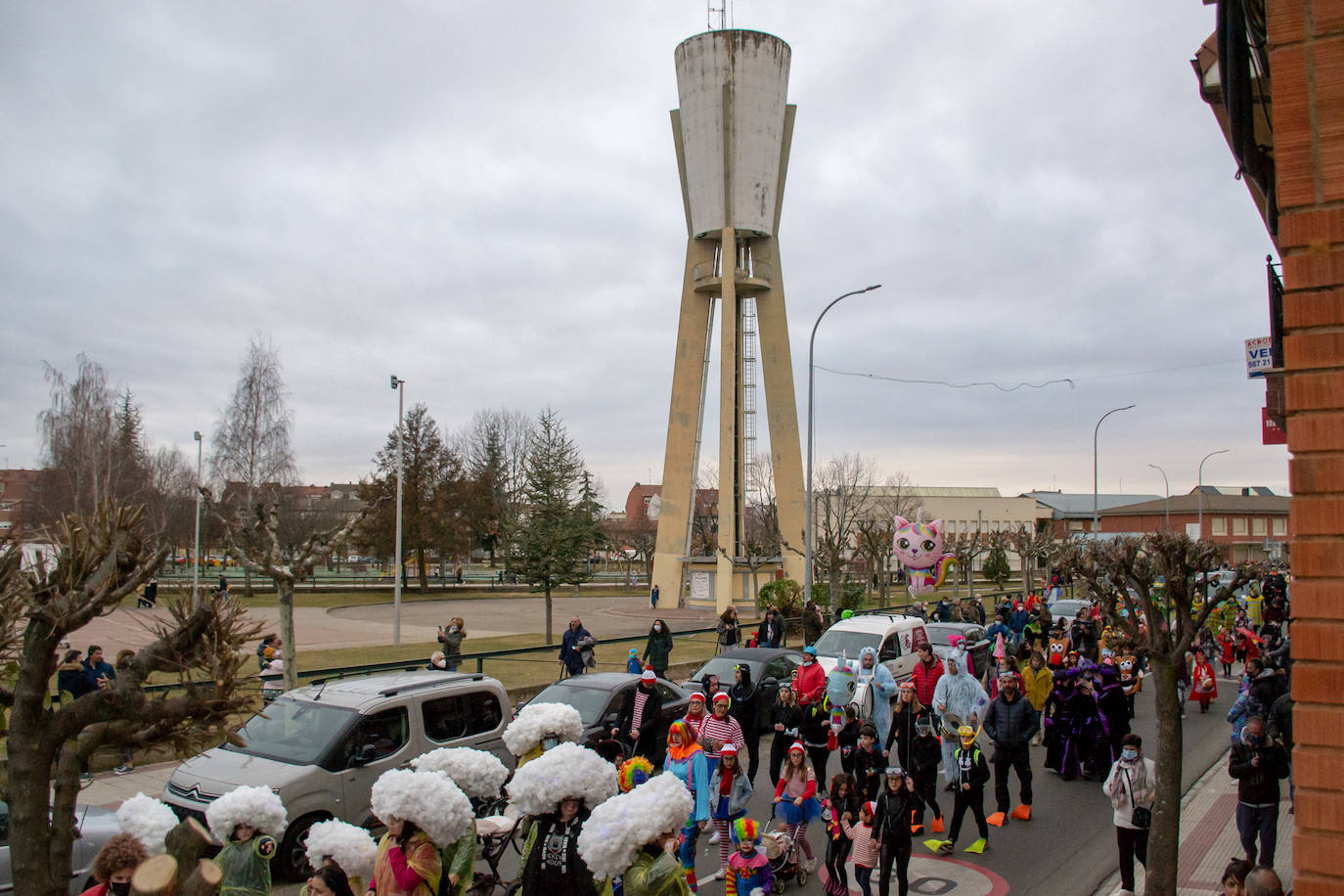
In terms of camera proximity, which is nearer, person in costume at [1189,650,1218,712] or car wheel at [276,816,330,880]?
car wheel at [276,816,330,880]

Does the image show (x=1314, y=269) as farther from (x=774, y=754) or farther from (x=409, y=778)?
(x=774, y=754)

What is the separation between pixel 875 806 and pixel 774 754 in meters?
2.51

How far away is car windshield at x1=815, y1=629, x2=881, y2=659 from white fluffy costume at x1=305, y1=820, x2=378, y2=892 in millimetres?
11330

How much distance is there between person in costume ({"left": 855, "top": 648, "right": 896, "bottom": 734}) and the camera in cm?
1174

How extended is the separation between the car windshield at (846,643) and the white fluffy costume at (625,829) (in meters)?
11.3

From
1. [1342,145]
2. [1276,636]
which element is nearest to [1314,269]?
[1342,145]

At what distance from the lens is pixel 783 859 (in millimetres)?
8367

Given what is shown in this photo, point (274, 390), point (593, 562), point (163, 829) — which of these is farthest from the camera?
point (593, 562)

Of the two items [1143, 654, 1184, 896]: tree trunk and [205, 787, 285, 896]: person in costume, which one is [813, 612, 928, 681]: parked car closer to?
[1143, 654, 1184, 896]: tree trunk

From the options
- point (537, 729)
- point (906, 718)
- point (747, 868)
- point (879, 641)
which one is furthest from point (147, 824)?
point (879, 641)

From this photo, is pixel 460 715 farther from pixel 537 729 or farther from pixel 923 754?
pixel 923 754

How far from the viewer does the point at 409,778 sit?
222 inches

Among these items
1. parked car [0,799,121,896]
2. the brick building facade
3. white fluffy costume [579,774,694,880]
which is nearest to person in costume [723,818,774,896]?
white fluffy costume [579,774,694,880]

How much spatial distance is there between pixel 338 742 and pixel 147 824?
11.9ft
